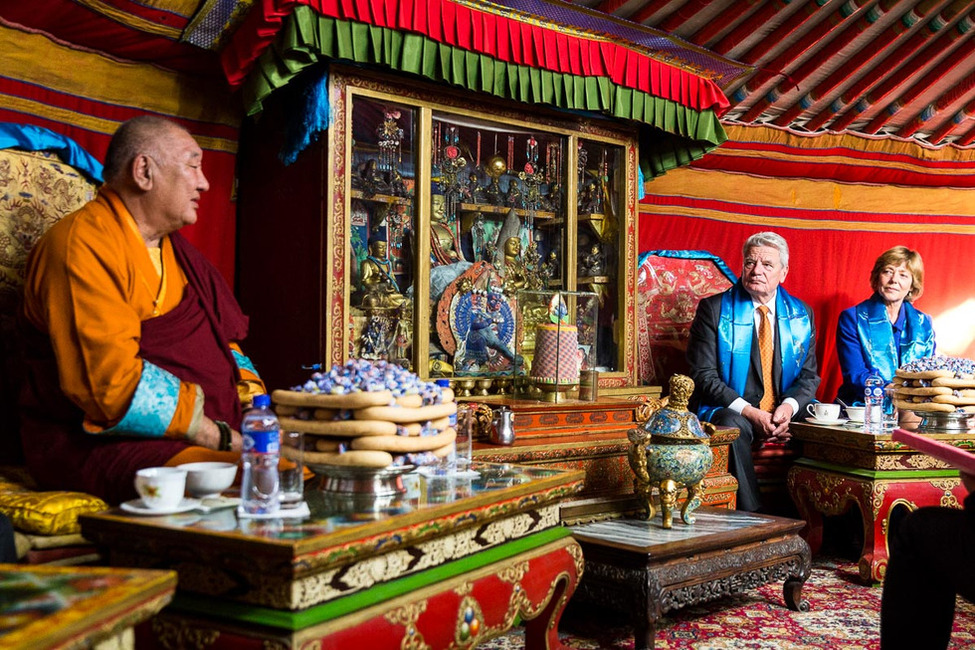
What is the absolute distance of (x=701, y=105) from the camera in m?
4.60

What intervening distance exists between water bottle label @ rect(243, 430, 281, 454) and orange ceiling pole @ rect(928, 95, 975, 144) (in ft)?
20.4

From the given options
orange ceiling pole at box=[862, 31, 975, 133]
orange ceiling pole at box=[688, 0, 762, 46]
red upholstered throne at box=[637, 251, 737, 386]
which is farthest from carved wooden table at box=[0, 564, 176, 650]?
orange ceiling pole at box=[862, 31, 975, 133]

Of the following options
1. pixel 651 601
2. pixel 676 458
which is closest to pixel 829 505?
pixel 676 458

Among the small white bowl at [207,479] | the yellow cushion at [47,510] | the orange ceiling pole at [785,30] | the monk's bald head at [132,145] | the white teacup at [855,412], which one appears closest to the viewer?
the small white bowl at [207,479]

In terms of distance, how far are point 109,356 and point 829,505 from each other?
311 cm

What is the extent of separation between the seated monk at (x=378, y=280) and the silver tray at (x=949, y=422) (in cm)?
234

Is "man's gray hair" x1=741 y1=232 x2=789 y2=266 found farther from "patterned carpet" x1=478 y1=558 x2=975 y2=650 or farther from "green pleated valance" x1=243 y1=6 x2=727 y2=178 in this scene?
"patterned carpet" x1=478 y1=558 x2=975 y2=650

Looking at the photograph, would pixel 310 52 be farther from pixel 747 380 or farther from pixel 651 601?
pixel 747 380

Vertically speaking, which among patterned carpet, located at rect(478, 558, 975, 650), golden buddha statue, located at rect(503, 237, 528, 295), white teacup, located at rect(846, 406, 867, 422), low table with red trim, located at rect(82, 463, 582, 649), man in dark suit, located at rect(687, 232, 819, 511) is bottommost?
patterned carpet, located at rect(478, 558, 975, 650)

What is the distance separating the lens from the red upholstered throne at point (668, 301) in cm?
536

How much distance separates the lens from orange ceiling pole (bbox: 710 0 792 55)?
5.06 meters

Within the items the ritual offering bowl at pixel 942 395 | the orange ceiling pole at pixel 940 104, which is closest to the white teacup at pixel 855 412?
the ritual offering bowl at pixel 942 395

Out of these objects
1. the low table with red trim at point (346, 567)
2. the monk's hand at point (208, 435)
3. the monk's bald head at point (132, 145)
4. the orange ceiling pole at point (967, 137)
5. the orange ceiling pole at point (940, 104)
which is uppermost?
the orange ceiling pole at point (940, 104)

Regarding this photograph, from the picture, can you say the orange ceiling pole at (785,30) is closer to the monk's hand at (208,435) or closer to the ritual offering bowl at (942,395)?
the ritual offering bowl at (942,395)
